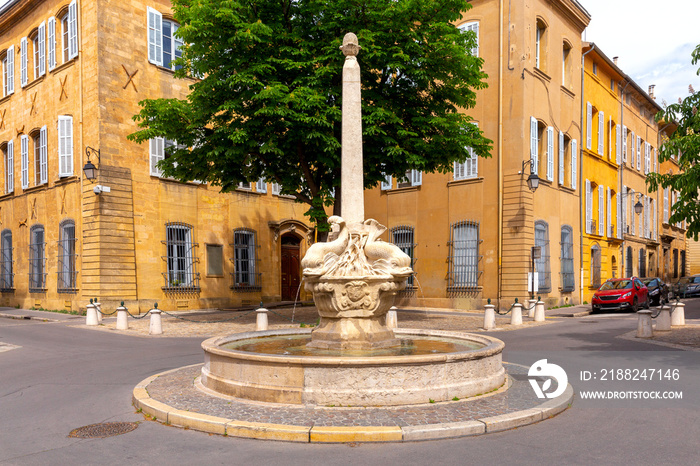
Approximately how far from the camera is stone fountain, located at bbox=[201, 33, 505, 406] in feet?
21.8

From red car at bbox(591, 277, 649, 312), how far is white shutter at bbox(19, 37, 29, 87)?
25791 mm

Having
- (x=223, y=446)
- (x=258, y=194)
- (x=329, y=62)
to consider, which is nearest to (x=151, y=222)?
(x=258, y=194)

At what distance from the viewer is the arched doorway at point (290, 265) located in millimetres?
28062

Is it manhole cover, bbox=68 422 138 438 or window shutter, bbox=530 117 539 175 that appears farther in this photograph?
window shutter, bbox=530 117 539 175

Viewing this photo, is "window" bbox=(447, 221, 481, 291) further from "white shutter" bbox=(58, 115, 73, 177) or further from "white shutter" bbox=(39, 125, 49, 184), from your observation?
"white shutter" bbox=(39, 125, 49, 184)

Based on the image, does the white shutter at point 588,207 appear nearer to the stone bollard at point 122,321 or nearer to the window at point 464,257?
the window at point 464,257

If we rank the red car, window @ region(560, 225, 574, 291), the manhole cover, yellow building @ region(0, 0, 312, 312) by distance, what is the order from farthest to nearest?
window @ region(560, 225, 574, 291), the red car, yellow building @ region(0, 0, 312, 312), the manhole cover

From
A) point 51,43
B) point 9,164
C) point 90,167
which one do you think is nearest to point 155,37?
point 51,43

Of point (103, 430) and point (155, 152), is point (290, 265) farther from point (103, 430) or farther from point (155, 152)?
point (103, 430)

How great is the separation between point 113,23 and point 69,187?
20.9 feet

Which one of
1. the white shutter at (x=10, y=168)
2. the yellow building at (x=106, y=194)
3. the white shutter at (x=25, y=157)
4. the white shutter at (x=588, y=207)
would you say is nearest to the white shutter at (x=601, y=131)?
the white shutter at (x=588, y=207)

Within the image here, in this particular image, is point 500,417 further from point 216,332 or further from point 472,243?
point 472,243

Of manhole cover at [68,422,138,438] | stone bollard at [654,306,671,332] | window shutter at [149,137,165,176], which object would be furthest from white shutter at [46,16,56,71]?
stone bollard at [654,306,671,332]

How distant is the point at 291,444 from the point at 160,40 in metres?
21.0
